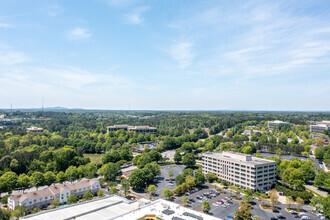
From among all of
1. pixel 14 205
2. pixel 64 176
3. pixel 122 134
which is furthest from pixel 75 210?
pixel 122 134

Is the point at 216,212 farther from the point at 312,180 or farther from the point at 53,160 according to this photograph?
the point at 53,160

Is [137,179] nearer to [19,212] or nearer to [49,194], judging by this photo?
[49,194]

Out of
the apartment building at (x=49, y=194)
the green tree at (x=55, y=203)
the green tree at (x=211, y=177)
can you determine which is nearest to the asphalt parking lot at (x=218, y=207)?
the green tree at (x=211, y=177)

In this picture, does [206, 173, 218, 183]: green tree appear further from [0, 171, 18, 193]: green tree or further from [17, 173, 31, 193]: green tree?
[0, 171, 18, 193]: green tree

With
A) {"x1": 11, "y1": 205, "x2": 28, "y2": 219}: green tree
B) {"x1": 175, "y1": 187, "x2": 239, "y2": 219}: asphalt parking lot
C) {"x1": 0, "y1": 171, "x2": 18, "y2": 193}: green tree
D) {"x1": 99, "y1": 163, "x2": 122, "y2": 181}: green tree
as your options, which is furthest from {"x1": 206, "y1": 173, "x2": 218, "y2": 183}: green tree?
{"x1": 0, "y1": 171, "x2": 18, "y2": 193}: green tree

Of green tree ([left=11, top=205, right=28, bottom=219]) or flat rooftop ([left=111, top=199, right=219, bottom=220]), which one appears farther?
green tree ([left=11, top=205, right=28, bottom=219])
